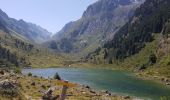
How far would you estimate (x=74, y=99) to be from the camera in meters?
77.1

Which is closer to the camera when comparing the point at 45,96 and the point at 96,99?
the point at 45,96

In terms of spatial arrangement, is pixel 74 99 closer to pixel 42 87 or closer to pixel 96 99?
pixel 96 99

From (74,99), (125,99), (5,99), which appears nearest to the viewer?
(5,99)

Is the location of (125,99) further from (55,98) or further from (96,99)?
(55,98)

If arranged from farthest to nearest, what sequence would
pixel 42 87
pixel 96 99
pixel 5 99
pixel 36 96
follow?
pixel 42 87 < pixel 96 99 < pixel 36 96 < pixel 5 99

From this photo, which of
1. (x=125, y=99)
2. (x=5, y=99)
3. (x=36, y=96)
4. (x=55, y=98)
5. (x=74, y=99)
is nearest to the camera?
(x=5, y=99)

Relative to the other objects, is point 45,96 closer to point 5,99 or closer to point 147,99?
point 5,99

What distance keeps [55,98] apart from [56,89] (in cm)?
2302

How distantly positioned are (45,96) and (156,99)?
55.8m

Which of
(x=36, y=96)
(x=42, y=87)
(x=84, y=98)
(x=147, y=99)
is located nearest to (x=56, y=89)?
(x=42, y=87)

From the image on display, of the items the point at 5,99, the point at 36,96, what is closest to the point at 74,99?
the point at 36,96

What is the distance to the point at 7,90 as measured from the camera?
2010 inches

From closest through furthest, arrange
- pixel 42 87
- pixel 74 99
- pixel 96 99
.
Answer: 1. pixel 74 99
2. pixel 96 99
3. pixel 42 87

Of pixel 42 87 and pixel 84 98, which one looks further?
pixel 42 87
